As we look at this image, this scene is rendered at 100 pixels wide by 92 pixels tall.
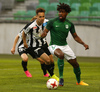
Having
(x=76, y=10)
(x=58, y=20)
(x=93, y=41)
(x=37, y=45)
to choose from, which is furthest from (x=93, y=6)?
(x=58, y=20)

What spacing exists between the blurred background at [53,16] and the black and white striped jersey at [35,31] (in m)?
11.4

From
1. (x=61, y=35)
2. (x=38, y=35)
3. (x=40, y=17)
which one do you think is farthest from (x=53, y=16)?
(x=61, y=35)

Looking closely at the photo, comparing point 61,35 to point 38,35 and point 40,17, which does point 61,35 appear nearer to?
point 40,17

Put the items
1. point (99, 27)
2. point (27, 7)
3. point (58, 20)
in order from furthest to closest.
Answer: point (27, 7)
point (99, 27)
point (58, 20)

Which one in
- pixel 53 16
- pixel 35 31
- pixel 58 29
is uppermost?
pixel 58 29

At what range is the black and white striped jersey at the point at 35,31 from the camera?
9898mm

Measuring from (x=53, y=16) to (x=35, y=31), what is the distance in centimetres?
1245

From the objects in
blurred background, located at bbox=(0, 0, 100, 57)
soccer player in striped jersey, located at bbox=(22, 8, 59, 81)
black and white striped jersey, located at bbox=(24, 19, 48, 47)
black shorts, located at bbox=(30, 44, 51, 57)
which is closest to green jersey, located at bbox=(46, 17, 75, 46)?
soccer player in striped jersey, located at bbox=(22, 8, 59, 81)

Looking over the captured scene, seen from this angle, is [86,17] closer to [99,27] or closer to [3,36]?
[99,27]

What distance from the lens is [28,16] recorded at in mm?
22797

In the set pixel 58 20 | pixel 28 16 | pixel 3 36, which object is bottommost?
pixel 3 36

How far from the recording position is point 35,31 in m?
9.94

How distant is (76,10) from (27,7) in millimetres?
4508

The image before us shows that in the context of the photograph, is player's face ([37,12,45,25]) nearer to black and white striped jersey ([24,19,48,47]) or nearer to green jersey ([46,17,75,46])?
black and white striped jersey ([24,19,48,47])
